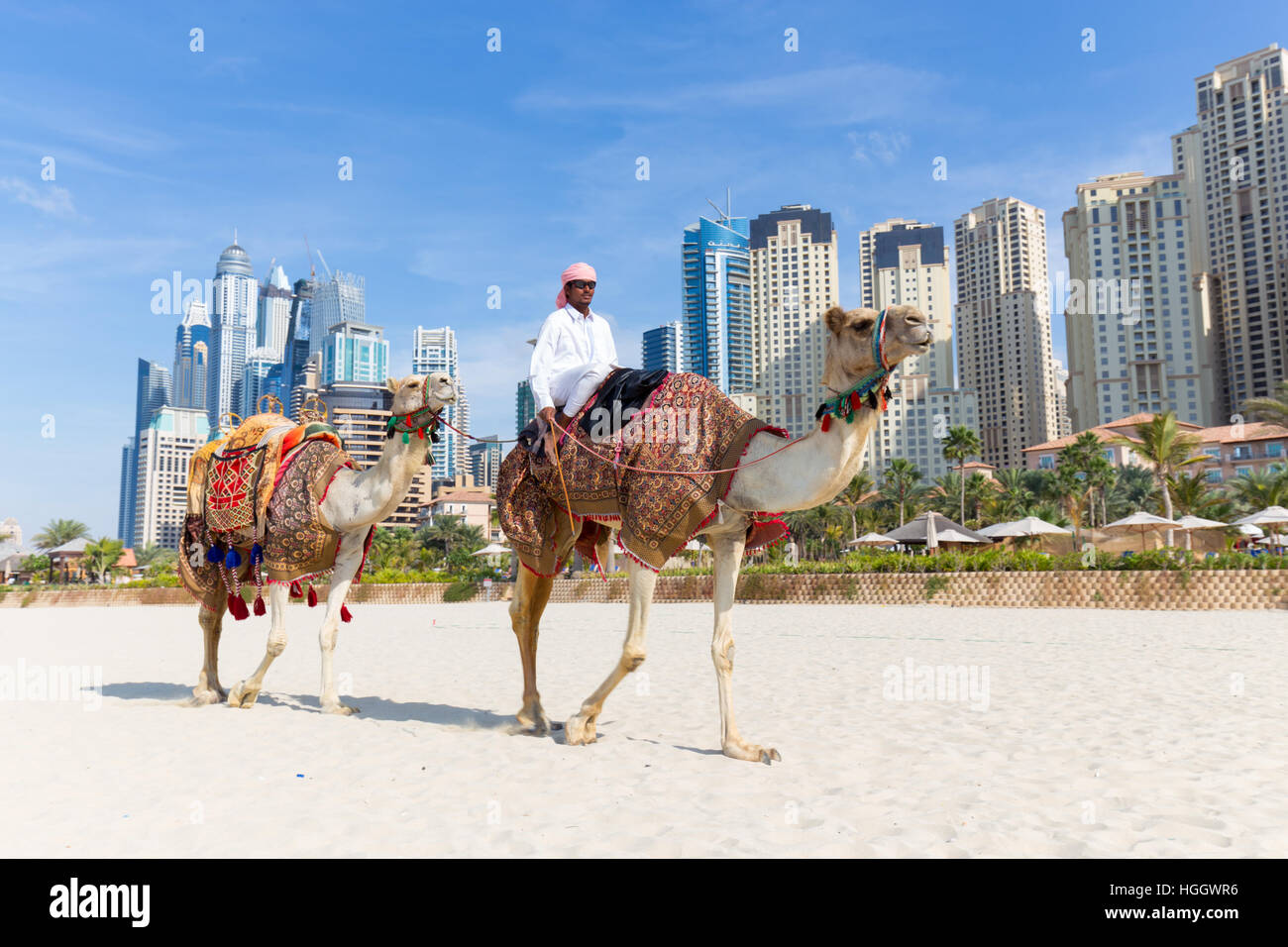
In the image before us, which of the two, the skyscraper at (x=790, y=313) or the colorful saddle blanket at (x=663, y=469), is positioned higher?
the skyscraper at (x=790, y=313)

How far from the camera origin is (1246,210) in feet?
394

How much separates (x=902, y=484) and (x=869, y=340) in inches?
2552

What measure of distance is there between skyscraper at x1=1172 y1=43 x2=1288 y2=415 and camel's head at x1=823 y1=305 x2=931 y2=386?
133 meters

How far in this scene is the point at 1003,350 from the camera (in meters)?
150

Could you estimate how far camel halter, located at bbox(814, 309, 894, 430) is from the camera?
4.65m

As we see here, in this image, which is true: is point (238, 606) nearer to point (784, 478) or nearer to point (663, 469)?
point (663, 469)

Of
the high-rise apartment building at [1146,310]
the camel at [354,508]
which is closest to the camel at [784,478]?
the camel at [354,508]

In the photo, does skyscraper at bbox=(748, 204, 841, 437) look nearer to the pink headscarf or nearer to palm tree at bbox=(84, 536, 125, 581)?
palm tree at bbox=(84, 536, 125, 581)

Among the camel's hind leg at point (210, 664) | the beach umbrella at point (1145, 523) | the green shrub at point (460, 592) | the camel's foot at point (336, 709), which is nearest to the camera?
the camel's foot at point (336, 709)

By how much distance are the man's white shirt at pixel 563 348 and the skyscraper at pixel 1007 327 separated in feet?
488

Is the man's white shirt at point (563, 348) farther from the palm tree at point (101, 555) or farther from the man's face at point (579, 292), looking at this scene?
the palm tree at point (101, 555)

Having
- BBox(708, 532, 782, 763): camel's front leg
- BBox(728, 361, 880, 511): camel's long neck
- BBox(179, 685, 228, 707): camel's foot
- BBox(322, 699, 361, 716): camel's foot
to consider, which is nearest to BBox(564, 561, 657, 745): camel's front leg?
BBox(708, 532, 782, 763): camel's front leg

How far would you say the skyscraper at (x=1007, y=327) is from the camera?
147875mm
